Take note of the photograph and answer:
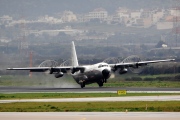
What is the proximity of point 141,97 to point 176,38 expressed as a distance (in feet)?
382

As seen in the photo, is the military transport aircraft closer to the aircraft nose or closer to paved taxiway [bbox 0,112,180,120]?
the aircraft nose

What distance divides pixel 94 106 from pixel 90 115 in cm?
847

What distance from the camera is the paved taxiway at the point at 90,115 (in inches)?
1741

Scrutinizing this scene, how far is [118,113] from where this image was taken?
48.3 m

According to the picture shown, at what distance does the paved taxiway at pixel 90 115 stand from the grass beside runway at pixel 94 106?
2.64m

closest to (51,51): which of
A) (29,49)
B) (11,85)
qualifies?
(29,49)

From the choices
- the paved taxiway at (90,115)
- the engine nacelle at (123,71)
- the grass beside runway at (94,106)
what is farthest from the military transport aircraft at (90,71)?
the paved taxiway at (90,115)

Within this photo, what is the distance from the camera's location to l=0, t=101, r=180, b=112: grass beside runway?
51.6 metres

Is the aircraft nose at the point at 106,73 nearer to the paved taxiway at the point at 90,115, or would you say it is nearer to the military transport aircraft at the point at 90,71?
the military transport aircraft at the point at 90,71

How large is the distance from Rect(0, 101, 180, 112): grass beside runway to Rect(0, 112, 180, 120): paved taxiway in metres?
2.64

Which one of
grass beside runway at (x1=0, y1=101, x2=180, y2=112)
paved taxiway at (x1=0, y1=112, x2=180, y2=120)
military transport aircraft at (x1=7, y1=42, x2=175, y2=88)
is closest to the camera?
paved taxiway at (x1=0, y1=112, x2=180, y2=120)

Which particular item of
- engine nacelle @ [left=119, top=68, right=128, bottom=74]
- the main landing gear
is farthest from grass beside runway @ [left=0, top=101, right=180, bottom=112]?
engine nacelle @ [left=119, top=68, right=128, bottom=74]

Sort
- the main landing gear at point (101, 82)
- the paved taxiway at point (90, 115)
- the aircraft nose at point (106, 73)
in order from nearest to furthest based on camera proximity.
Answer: the paved taxiway at point (90, 115) → the aircraft nose at point (106, 73) → the main landing gear at point (101, 82)

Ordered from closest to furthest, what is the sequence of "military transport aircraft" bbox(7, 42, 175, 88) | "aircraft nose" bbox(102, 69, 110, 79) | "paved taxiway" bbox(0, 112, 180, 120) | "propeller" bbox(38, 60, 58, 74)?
1. "paved taxiway" bbox(0, 112, 180, 120)
2. "aircraft nose" bbox(102, 69, 110, 79)
3. "military transport aircraft" bbox(7, 42, 175, 88)
4. "propeller" bbox(38, 60, 58, 74)
